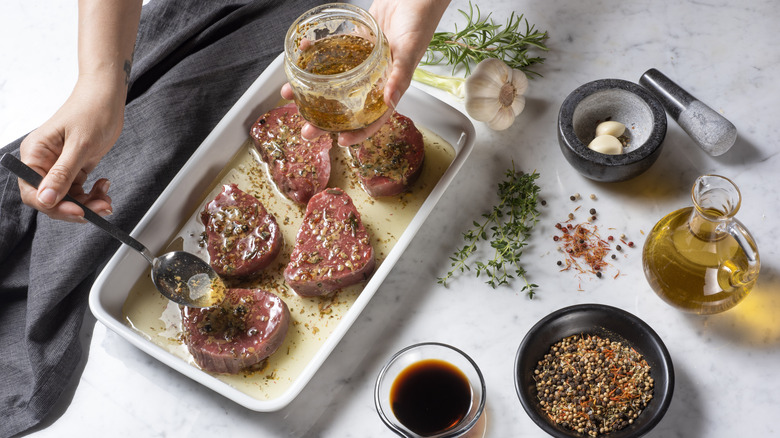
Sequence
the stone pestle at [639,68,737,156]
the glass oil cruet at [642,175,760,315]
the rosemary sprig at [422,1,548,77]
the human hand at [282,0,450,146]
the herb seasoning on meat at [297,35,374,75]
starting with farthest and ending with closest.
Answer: the rosemary sprig at [422,1,548,77]
the stone pestle at [639,68,737,156]
the human hand at [282,0,450,146]
the herb seasoning on meat at [297,35,374,75]
the glass oil cruet at [642,175,760,315]

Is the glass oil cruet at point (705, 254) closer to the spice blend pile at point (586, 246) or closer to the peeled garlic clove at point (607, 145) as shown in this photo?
the spice blend pile at point (586, 246)

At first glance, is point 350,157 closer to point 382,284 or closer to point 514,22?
point 382,284

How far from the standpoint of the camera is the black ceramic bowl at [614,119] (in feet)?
7.13

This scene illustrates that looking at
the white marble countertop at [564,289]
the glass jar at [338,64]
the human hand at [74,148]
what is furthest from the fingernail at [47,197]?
the glass jar at [338,64]

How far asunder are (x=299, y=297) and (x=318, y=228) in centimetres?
23

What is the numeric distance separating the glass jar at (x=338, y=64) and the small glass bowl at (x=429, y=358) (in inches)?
26.8

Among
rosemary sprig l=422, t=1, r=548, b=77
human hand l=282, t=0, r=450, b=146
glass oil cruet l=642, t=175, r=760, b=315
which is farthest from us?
rosemary sprig l=422, t=1, r=548, b=77

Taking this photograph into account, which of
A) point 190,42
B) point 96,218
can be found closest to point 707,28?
point 190,42

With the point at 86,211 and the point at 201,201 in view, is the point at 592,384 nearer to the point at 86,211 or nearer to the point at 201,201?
the point at 201,201

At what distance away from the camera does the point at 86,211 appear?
2.06 meters

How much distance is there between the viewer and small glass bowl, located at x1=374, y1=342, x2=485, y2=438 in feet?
6.56

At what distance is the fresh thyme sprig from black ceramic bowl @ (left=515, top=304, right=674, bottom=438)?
7.6 inches

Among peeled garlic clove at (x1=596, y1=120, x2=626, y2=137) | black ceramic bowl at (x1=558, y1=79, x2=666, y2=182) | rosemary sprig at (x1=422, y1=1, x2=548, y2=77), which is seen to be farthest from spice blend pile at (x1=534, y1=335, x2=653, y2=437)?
rosemary sprig at (x1=422, y1=1, x2=548, y2=77)

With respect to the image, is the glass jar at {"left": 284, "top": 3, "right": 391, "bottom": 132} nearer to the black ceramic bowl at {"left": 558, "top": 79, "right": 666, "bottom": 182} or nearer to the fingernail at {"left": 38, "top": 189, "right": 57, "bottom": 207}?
the black ceramic bowl at {"left": 558, "top": 79, "right": 666, "bottom": 182}
